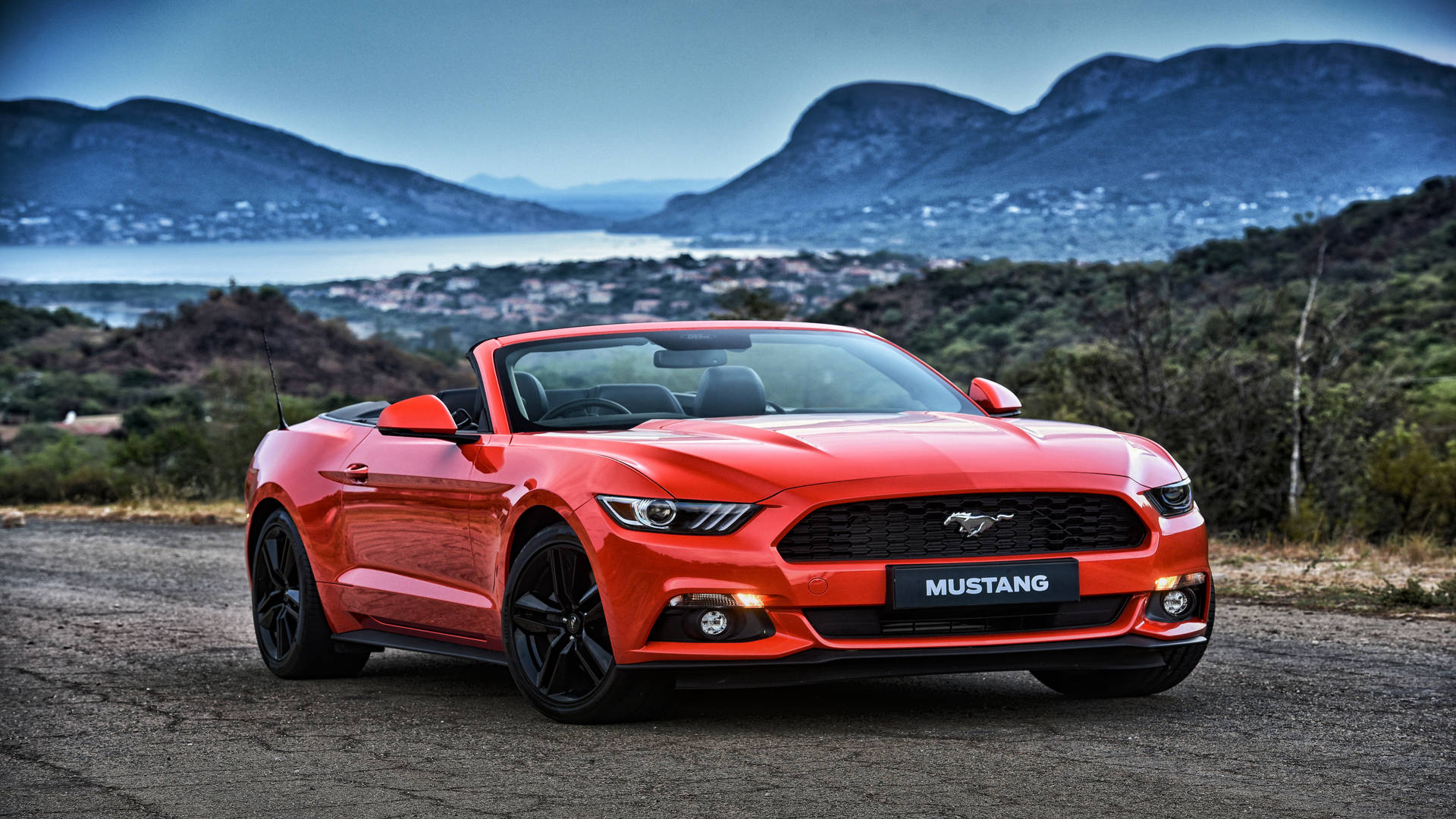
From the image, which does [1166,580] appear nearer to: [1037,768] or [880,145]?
[1037,768]

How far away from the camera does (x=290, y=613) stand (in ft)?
23.8

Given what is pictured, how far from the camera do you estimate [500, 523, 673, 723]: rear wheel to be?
208 inches

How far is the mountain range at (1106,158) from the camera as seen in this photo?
10525 centimetres

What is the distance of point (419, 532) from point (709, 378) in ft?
4.12

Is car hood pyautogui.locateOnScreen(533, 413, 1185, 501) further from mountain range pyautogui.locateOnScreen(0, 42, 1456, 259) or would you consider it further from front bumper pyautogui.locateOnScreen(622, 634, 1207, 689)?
mountain range pyautogui.locateOnScreen(0, 42, 1456, 259)

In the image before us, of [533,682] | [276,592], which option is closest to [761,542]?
[533,682]

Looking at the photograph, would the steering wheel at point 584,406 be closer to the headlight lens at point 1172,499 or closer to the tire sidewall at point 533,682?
the tire sidewall at point 533,682

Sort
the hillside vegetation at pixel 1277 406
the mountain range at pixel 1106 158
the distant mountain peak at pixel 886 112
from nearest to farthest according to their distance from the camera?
the hillside vegetation at pixel 1277 406, the mountain range at pixel 1106 158, the distant mountain peak at pixel 886 112

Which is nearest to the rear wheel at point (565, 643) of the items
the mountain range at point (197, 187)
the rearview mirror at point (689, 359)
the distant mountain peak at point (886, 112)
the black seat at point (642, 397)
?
the black seat at point (642, 397)

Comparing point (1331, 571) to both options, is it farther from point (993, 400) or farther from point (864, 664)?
point (864, 664)

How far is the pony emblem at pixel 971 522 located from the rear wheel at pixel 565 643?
3.41 ft

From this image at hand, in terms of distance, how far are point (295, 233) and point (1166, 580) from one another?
394 feet

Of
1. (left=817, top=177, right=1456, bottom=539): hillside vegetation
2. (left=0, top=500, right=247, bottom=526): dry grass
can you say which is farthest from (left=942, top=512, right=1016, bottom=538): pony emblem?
(left=0, top=500, right=247, bottom=526): dry grass

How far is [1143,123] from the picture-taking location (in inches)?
6053
